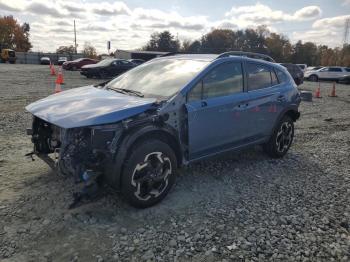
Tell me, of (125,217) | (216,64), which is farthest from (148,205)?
(216,64)

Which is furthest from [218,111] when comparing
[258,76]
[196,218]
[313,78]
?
[313,78]

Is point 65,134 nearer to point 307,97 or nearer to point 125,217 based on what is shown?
point 125,217

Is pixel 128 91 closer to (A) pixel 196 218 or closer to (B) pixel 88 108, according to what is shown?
(B) pixel 88 108

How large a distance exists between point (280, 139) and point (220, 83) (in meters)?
1.98

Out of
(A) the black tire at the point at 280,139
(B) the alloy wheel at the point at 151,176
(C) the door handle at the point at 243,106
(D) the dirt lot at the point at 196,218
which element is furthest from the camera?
(A) the black tire at the point at 280,139

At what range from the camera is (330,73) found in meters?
32.4

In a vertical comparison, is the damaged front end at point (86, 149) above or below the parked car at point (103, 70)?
below

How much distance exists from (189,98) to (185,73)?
50 cm

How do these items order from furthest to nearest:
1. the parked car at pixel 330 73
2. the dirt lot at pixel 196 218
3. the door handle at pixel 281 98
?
1. the parked car at pixel 330 73
2. the door handle at pixel 281 98
3. the dirt lot at pixel 196 218

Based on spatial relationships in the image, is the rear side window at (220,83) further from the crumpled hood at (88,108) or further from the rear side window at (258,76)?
the crumpled hood at (88,108)

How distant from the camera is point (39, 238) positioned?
10.9 ft

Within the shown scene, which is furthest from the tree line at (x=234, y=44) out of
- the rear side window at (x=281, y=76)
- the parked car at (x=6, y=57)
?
the rear side window at (x=281, y=76)

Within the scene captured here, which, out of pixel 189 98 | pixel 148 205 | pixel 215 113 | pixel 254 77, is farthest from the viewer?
pixel 254 77

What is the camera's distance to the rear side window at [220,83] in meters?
4.39
